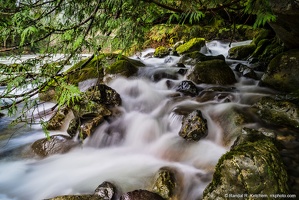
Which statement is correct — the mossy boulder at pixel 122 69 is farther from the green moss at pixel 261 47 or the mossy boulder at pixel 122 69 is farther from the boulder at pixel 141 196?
the green moss at pixel 261 47

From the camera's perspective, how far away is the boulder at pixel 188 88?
7120 millimetres

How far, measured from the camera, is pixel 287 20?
A: 5258 millimetres

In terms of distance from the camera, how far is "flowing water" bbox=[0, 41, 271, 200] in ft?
13.7

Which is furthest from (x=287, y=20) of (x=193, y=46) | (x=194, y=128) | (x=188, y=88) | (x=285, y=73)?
(x=193, y=46)

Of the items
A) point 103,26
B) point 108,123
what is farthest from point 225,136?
point 103,26

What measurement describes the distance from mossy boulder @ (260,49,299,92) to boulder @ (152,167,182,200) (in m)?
4.67

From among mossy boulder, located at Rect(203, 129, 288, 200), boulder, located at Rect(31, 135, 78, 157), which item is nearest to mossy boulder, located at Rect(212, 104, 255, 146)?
mossy boulder, located at Rect(203, 129, 288, 200)

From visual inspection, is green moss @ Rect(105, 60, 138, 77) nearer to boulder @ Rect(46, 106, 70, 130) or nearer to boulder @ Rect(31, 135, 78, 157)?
boulder @ Rect(46, 106, 70, 130)

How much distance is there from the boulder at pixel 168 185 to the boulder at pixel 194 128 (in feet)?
3.64

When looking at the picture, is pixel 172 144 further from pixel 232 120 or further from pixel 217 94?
pixel 217 94

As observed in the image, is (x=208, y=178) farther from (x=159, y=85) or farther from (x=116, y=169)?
(x=159, y=85)

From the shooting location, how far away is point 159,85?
815 cm

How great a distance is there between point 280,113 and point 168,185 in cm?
306

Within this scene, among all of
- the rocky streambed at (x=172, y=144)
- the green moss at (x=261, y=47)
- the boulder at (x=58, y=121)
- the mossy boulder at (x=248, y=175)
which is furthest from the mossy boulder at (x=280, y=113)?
the green moss at (x=261, y=47)
